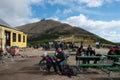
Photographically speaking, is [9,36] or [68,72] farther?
[9,36]

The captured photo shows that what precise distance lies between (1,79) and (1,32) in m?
26.9

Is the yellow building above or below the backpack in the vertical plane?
above

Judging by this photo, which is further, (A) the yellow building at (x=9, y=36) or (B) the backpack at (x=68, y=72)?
(A) the yellow building at (x=9, y=36)

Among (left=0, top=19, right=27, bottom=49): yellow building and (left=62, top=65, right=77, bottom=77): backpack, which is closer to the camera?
(left=62, top=65, right=77, bottom=77): backpack

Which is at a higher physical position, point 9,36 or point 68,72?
point 9,36

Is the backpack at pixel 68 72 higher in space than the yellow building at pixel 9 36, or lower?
lower

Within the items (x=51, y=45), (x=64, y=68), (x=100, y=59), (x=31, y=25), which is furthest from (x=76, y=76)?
(x=31, y=25)

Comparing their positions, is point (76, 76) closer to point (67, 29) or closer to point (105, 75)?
point (105, 75)

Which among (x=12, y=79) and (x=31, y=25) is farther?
(x=31, y=25)

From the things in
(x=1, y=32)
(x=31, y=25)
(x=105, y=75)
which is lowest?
(x=105, y=75)

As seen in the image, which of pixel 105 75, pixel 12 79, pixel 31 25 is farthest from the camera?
pixel 31 25

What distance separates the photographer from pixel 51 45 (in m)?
59.4

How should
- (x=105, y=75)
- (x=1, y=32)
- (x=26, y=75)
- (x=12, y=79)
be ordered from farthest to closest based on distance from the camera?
(x=1, y=32)
(x=105, y=75)
(x=26, y=75)
(x=12, y=79)

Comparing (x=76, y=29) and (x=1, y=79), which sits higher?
(x=76, y=29)
